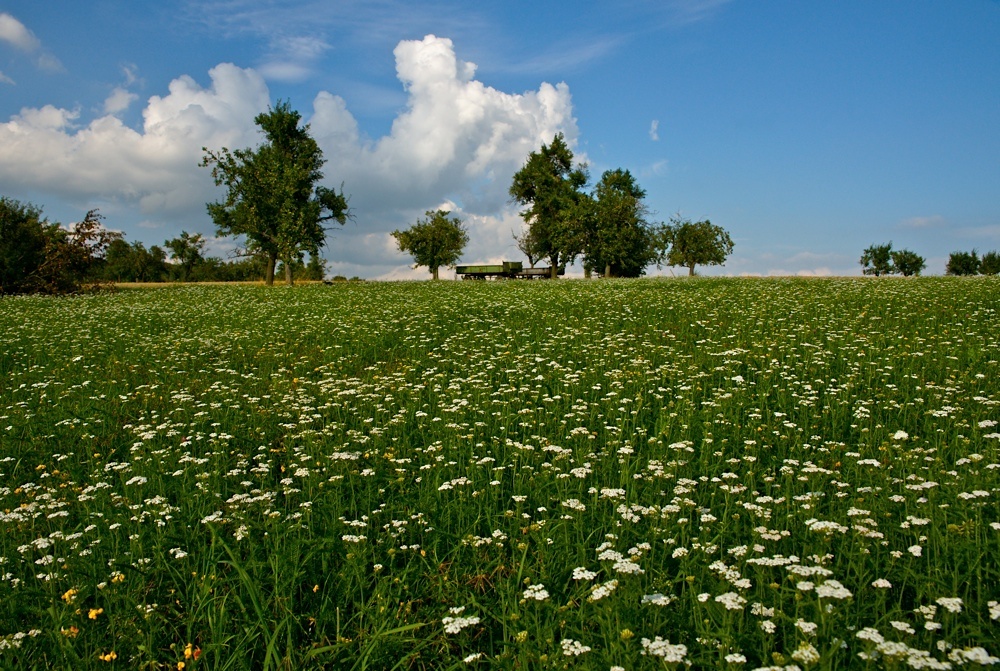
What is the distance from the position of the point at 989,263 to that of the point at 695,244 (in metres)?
68.9

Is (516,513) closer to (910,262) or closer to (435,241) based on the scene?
(435,241)

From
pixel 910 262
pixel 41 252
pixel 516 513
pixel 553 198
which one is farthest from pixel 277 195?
pixel 910 262

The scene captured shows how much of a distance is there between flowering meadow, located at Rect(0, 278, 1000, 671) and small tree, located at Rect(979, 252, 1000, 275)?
129 meters

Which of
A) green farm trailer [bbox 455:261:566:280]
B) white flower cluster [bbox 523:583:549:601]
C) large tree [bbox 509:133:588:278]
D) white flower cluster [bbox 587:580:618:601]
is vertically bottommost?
white flower cluster [bbox 523:583:549:601]

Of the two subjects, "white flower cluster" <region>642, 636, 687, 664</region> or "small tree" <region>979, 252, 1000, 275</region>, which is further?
"small tree" <region>979, 252, 1000, 275</region>

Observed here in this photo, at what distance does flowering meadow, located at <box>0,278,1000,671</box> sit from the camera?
3.43 meters

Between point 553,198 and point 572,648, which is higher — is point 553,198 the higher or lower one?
the higher one

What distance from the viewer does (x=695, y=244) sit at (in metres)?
84.2

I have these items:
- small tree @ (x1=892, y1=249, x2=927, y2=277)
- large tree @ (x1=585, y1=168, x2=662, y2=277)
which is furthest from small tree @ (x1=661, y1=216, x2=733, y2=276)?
small tree @ (x1=892, y1=249, x2=927, y2=277)

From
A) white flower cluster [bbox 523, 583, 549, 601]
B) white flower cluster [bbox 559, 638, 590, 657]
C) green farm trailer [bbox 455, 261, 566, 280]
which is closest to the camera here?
white flower cluster [bbox 559, 638, 590, 657]

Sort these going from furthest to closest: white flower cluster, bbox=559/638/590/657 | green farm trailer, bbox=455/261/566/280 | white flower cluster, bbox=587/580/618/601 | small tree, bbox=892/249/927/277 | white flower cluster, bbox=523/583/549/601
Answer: small tree, bbox=892/249/927/277
green farm trailer, bbox=455/261/566/280
white flower cluster, bbox=523/583/549/601
white flower cluster, bbox=587/580/618/601
white flower cluster, bbox=559/638/590/657

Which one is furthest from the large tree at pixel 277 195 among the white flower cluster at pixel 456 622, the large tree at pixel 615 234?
the white flower cluster at pixel 456 622

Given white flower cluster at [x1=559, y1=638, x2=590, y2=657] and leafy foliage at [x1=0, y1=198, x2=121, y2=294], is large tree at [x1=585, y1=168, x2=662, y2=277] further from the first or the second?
white flower cluster at [x1=559, y1=638, x2=590, y2=657]

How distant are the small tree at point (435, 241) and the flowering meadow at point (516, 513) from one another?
69458 mm
